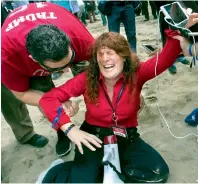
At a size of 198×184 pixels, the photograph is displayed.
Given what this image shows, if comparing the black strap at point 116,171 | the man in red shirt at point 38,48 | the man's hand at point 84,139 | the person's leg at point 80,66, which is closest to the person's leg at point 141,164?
the black strap at point 116,171

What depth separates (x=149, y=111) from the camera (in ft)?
8.25

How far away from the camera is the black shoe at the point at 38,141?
234 centimetres

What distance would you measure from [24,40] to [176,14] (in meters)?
0.88

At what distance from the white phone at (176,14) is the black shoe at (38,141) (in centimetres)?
142

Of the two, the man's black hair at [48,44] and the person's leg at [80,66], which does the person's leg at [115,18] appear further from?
the man's black hair at [48,44]

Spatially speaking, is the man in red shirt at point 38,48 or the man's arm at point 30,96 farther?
the man's arm at point 30,96

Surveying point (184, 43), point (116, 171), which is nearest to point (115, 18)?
point (184, 43)

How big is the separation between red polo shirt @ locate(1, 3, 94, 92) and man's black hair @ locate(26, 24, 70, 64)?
0.73ft

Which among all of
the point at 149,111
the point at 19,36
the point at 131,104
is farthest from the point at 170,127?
the point at 19,36

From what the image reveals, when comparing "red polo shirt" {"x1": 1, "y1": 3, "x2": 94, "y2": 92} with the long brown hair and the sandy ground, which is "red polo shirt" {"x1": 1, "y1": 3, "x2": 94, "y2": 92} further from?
the sandy ground

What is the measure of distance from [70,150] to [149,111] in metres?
0.78

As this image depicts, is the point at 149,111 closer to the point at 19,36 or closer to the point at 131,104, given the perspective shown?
the point at 131,104

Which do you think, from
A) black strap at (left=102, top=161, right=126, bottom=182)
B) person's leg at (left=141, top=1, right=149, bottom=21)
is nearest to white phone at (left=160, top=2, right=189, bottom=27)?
black strap at (left=102, top=161, right=126, bottom=182)

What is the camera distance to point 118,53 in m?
1.67
